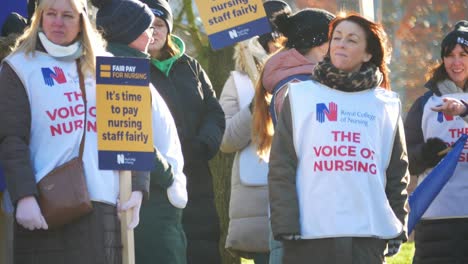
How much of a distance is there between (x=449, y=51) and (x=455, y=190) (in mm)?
961

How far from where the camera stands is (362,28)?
7.54 m

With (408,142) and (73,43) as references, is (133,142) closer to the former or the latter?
(73,43)

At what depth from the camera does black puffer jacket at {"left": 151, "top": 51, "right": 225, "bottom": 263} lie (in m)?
8.27

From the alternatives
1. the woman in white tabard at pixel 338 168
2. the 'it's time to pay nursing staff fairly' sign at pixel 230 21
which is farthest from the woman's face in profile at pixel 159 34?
the woman in white tabard at pixel 338 168

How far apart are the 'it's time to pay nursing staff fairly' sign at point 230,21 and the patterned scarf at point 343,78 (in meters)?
1.39

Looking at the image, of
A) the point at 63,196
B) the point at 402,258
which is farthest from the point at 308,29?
the point at 402,258

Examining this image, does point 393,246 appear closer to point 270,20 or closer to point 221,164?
point 270,20

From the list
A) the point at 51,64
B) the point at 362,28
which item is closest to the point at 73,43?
the point at 51,64

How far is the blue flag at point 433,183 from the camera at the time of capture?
29.4 feet

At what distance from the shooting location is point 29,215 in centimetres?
653

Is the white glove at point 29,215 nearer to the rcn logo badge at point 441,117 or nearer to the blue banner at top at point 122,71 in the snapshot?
the blue banner at top at point 122,71

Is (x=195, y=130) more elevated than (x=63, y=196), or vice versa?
(x=195, y=130)

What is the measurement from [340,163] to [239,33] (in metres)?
1.82

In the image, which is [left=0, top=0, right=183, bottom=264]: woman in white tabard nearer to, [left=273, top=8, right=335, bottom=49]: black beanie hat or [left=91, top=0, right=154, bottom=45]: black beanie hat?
[left=91, top=0, right=154, bottom=45]: black beanie hat
